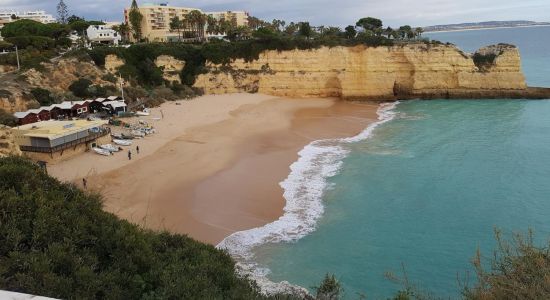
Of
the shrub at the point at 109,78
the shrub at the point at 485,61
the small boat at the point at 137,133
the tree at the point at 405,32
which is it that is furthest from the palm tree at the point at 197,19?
the small boat at the point at 137,133

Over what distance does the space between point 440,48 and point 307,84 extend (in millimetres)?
14873

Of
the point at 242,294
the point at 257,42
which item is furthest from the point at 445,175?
the point at 257,42

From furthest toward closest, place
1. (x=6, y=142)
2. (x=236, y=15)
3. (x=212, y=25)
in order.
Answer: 1. (x=236, y=15)
2. (x=212, y=25)
3. (x=6, y=142)

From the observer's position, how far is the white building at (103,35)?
68.1 metres

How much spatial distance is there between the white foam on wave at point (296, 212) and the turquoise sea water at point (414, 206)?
0.36ft

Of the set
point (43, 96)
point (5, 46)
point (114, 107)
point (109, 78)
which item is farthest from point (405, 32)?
point (5, 46)

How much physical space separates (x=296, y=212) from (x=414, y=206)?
211 inches

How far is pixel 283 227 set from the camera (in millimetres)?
17875

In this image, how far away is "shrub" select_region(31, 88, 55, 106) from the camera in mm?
34844

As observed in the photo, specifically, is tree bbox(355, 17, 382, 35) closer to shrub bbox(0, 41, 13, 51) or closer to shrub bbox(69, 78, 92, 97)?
shrub bbox(69, 78, 92, 97)

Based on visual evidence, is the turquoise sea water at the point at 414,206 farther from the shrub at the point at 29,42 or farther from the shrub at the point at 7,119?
the shrub at the point at 29,42

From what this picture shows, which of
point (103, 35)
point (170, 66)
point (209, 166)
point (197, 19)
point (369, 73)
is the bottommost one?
point (209, 166)

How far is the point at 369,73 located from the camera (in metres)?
49.6

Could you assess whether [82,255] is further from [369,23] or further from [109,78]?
[369,23]
